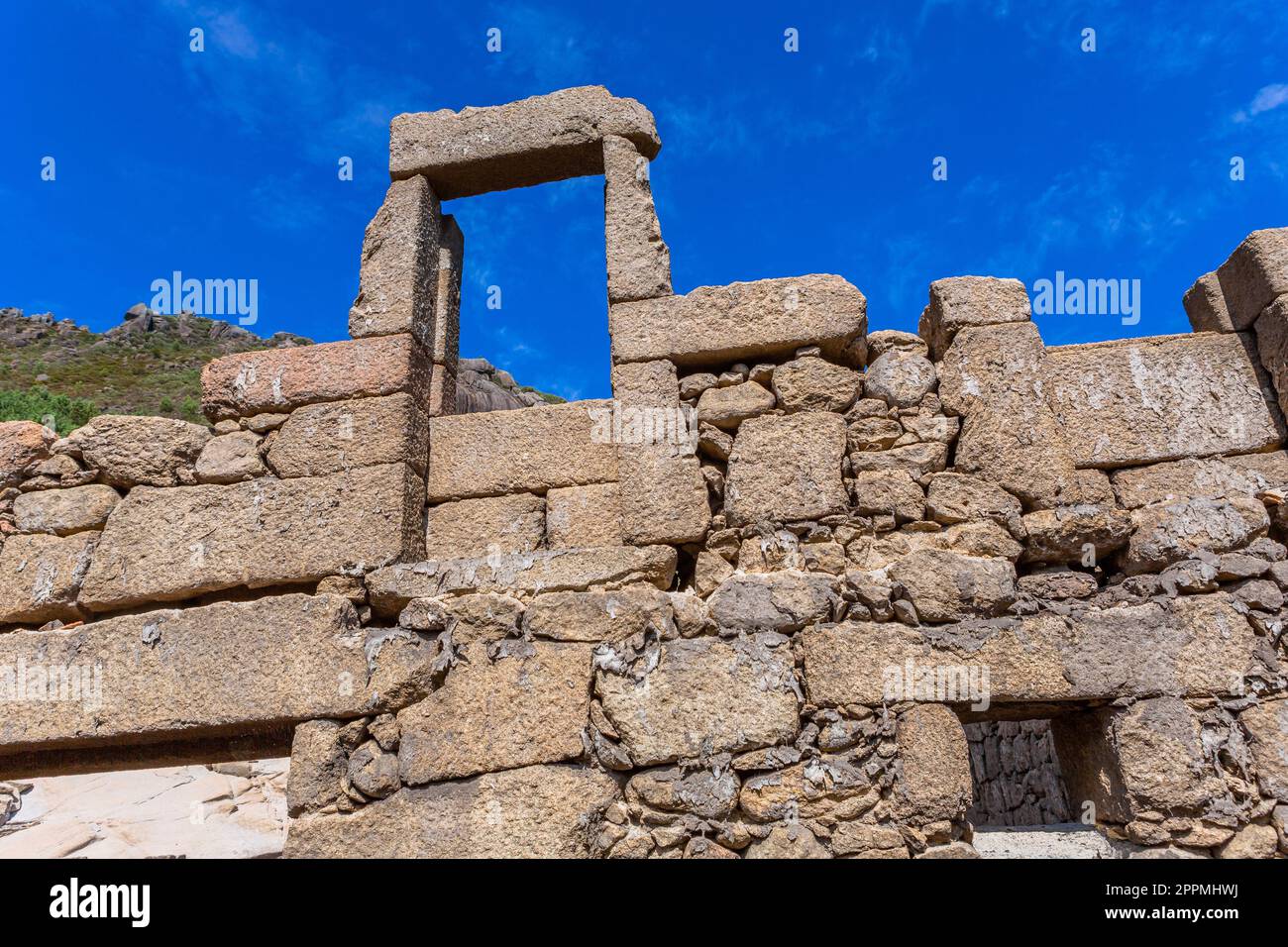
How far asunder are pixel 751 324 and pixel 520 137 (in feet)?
5.70

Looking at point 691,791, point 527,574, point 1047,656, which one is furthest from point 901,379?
point 691,791

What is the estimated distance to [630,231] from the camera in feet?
13.8

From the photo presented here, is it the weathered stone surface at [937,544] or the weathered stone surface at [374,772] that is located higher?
the weathered stone surface at [937,544]

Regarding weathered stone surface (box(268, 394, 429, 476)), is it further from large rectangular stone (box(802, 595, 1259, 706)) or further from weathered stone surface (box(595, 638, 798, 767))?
large rectangular stone (box(802, 595, 1259, 706))

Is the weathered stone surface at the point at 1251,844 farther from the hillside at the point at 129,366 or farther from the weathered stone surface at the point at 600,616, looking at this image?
the hillside at the point at 129,366

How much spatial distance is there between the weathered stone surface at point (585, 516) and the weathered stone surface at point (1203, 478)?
90.6 inches

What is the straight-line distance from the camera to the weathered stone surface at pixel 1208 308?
3.92 metres

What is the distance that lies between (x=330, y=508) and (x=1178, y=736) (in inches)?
146

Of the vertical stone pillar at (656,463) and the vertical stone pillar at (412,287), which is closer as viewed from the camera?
the vertical stone pillar at (656,463)

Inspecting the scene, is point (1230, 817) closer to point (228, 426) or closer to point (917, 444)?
point (917, 444)

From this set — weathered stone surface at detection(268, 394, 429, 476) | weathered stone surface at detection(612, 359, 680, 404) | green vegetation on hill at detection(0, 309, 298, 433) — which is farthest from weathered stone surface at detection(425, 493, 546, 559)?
green vegetation on hill at detection(0, 309, 298, 433)

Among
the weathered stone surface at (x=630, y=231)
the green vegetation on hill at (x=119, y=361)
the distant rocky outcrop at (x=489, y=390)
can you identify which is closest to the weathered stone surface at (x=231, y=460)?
the weathered stone surface at (x=630, y=231)

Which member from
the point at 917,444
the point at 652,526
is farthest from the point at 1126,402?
the point at 652,526

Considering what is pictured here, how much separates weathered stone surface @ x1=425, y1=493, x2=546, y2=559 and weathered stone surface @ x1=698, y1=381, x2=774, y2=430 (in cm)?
92
